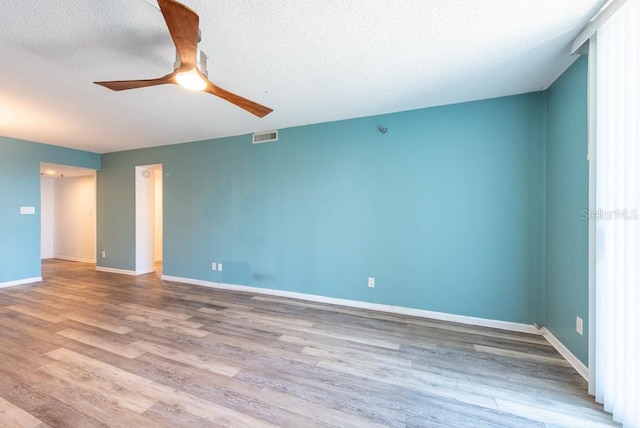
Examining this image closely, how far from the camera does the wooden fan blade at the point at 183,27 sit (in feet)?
3.91

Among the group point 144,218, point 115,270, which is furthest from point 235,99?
point 115,270

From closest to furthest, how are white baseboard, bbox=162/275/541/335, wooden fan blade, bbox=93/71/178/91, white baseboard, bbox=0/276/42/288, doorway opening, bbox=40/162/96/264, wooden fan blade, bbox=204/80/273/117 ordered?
wooden fan blade, bbox=93/71/178/91 → wooden fan blade, bbox=204/80/273/117 → white baseboard, bbox=162/275/541/335 → white baseboard, bbox=0/276/42/288 → doorway opening, bbox=40/162/96/264

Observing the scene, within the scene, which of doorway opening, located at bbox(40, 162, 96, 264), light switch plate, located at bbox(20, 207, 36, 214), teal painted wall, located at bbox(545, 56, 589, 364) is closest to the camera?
teal painted wall, located at bbox(545, 56, 589, 364)

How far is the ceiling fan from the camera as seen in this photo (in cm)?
122

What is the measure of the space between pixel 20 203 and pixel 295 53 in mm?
5704

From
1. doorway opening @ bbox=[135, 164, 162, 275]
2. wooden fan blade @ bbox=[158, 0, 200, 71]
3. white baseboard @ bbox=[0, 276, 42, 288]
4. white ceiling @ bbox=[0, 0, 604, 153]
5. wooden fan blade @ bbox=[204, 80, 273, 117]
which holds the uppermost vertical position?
white ceiling @ bbox=[0, 0, 604, 153]

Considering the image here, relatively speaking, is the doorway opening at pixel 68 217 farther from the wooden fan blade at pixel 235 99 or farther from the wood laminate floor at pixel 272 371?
the wooden fan blade at pixel 235 99

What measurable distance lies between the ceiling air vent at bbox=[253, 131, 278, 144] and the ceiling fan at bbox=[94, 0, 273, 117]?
1647mm

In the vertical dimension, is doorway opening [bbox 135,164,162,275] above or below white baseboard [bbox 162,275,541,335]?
above

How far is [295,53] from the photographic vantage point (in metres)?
2.01

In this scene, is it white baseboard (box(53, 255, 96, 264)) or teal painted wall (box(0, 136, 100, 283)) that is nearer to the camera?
teal painted wall (box(0, 136, 100, 283))

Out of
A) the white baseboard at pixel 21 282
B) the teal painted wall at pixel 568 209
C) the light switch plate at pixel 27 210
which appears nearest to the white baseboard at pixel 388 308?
the teal painted wall at pixel 568 209

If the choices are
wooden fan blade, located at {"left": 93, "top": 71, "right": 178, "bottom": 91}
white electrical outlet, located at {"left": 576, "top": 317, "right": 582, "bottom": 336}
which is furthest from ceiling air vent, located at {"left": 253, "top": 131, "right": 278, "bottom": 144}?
white electrical outlet, located at {"left": 576, "top": 317, "right": 582, "bottom": 336}

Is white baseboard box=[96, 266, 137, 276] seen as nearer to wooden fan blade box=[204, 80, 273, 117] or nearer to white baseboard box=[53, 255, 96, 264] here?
white baseboard box=[53, 255, 96, 264]
